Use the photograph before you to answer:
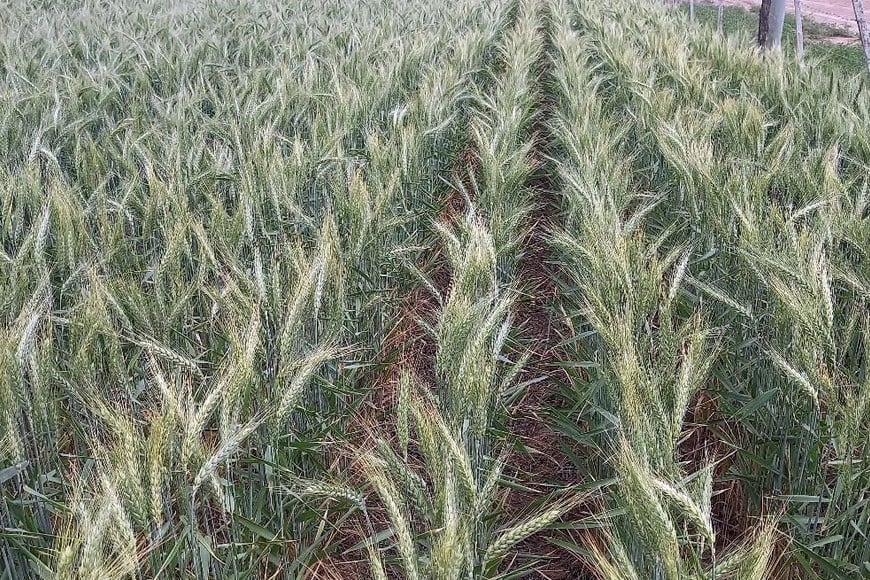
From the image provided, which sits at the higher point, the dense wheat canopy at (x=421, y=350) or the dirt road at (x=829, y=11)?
the dense wheat canopy at (x=421, y=350)

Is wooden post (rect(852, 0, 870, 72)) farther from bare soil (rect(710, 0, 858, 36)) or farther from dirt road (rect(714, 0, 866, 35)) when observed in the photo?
dirt road (rect(714, 0, 866, 35))

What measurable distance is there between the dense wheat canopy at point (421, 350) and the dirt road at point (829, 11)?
51.3 feet

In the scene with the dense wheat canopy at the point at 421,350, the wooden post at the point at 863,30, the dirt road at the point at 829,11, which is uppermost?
the dense wheat canopy at the point at 421,350

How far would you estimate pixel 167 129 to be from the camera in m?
3.13

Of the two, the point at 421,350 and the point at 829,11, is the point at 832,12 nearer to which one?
the point at 829,11

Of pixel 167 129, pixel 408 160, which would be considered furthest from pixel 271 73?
pixel 408 160

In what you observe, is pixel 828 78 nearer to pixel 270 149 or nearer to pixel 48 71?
pixel 270 149

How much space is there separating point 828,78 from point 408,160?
2.41 metres

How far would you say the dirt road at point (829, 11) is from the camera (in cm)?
1717

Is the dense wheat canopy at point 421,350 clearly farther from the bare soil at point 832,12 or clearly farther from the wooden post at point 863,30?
the bare soil at point 832,12

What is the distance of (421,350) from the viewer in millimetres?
2545

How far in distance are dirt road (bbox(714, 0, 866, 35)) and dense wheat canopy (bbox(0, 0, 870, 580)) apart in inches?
616

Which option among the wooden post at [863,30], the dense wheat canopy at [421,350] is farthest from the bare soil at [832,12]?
the dense wheat canopy at [421,350]

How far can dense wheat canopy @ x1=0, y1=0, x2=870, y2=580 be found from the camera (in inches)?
44.4
